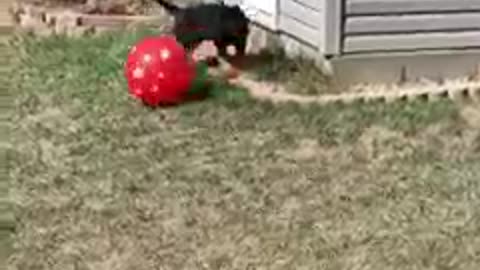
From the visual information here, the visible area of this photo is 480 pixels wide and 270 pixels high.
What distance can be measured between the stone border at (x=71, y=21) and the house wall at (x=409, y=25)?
2.02 metres

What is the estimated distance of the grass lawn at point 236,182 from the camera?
5.43m

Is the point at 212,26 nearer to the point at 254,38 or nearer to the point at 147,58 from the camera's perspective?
the point at 254,38

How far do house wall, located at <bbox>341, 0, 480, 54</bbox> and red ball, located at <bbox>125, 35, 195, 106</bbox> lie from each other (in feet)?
3.97

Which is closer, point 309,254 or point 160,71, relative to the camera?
point 309,254

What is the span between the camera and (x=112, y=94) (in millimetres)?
7855

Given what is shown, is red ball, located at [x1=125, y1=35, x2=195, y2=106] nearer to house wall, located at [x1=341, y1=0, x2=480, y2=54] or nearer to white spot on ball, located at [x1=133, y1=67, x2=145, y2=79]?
white spot on ball, located at [x1=133, y1=67, x2=145, y2=79]

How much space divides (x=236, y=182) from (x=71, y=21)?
3797 millimetres

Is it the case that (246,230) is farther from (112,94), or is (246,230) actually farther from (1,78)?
(1,78)

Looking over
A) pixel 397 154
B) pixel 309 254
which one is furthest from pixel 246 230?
pixel 397 154

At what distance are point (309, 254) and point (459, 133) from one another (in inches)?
80.3

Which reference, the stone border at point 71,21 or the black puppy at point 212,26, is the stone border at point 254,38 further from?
the black puppy at point 212,26

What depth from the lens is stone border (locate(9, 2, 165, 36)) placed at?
9523 mm

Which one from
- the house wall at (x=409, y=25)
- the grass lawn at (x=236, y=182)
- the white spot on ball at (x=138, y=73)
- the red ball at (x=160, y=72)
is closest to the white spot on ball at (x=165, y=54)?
the red ball at (x=160, y=72)

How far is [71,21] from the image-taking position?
964 centimetres
